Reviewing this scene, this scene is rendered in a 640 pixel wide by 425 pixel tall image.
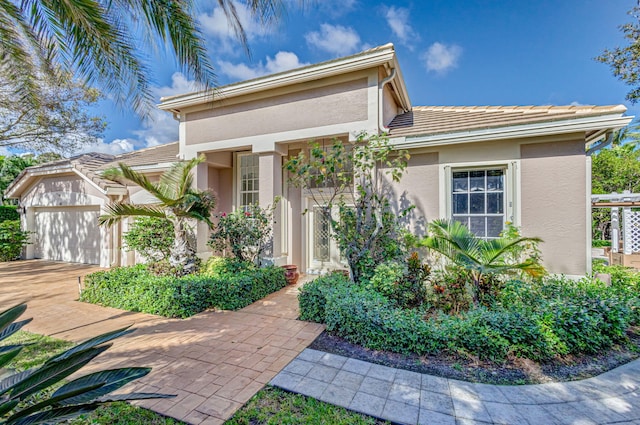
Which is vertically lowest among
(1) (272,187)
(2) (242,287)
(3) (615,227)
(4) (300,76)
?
(2) (242,287)

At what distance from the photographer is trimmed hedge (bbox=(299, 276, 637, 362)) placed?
4.70m

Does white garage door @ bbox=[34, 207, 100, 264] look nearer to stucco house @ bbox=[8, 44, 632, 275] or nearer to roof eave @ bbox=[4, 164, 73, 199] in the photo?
stucco house @ bbox=[8, 44, 632, 275]

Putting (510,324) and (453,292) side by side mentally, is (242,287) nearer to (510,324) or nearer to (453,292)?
(453,292)

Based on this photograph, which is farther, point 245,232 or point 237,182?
point 237,182

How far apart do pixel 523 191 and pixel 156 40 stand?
27.8 ft

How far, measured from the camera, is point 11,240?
49.0ft

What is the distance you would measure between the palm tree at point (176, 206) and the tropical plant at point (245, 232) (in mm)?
857

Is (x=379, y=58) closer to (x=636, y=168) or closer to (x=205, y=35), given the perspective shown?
(x=205, y=35)

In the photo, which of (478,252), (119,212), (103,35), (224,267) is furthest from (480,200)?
(119,212)

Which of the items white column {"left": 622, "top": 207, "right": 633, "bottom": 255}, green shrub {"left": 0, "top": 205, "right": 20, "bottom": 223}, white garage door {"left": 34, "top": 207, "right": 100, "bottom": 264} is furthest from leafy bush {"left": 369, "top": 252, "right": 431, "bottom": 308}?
green shrub {"left": 0, "top": 205, "right": 20, "bottom": 223}

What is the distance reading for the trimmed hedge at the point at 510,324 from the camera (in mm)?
4699

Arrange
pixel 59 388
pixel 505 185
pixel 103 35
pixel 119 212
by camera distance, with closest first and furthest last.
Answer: pixel 59 388
pixel 103 35
pixel 505 185
pixel 119 212

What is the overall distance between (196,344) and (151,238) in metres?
5.75

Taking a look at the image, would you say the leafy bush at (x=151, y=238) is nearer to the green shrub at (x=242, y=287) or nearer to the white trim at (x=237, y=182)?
the white trim at (x=237, y=182)
